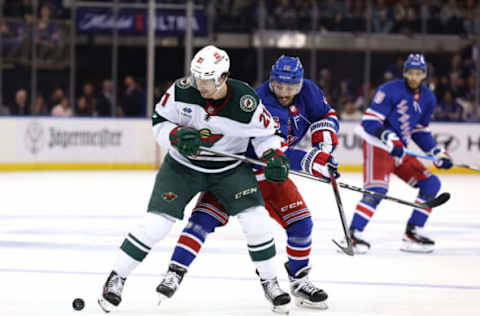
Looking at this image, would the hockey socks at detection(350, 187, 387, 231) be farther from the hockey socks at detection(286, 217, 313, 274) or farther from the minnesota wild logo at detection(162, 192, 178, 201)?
the minnesota wild logo at detection(162, 192, 178, 201)

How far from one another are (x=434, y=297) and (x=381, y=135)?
1743mm

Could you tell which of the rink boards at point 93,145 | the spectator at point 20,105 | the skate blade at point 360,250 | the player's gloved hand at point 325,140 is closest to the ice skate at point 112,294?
the player's gloved hand at point 325,140

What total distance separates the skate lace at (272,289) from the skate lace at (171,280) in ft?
1.21

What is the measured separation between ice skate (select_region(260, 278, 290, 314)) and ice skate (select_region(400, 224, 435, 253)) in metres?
2.22

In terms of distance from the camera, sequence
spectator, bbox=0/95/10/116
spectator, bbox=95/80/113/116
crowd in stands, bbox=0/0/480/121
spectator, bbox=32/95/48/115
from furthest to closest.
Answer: spectator, bbox=95/80/113/116
crowd in stands, bbox=0/0/480/121
spectator, bbox=32/95/48/115
spectator, bbox=0/95/10/116

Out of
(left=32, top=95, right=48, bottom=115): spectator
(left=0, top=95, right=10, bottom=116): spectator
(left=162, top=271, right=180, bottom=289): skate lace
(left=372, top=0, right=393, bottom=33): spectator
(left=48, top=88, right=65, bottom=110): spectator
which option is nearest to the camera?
(left=162, top=271, right=180, bottom=289): skate lace

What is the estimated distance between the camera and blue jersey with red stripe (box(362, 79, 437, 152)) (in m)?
5.87

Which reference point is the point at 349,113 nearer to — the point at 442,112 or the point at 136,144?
the point at 442,112

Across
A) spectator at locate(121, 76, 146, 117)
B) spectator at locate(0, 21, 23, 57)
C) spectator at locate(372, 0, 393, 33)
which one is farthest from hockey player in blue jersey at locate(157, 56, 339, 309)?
spectator at locate(372, 0, 393, 33)

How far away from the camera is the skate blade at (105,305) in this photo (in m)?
3.71

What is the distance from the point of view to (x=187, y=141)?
11.7ft

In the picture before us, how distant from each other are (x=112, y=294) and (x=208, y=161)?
0.65 m

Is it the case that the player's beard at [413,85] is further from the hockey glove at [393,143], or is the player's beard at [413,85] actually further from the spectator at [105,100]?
the spectator at [105,100]

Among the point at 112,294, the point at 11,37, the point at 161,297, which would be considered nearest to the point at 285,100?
the point at 161,297
